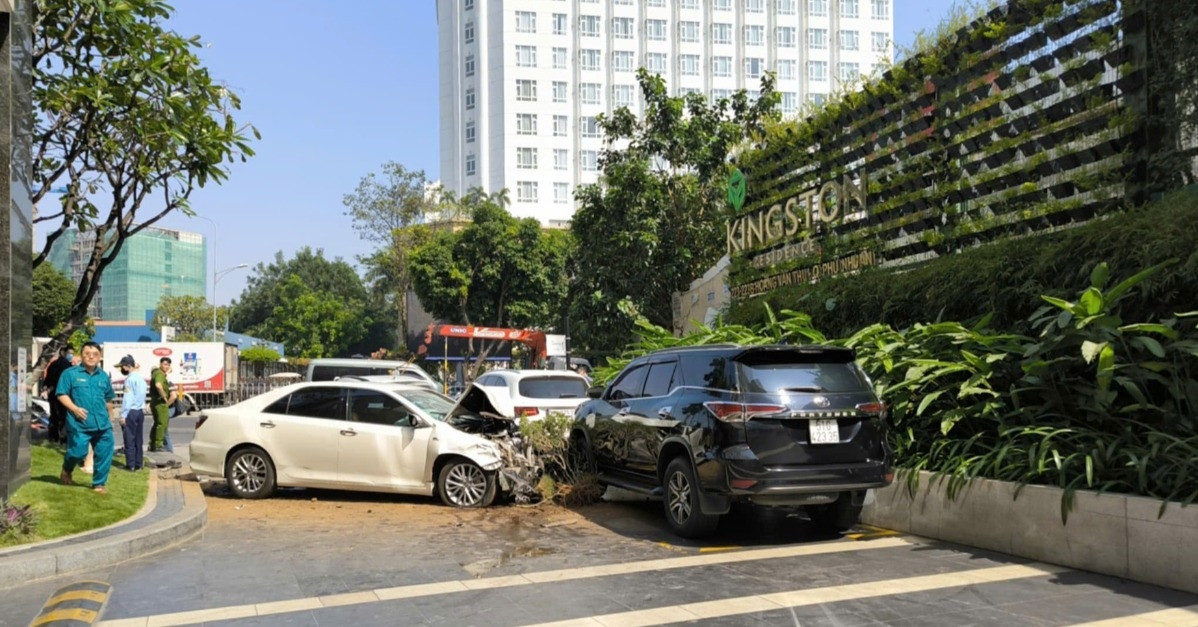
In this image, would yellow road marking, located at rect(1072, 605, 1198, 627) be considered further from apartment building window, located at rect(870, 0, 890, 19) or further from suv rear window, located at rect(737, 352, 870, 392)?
apartment building window, located at rect(870, 0, 890, 19)

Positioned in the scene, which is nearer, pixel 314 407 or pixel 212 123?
pixel 314 407

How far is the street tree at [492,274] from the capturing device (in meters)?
46.0

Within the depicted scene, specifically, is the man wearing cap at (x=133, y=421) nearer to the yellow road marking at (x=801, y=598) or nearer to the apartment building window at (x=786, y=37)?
the yellow road marking at (x=801, y=598)

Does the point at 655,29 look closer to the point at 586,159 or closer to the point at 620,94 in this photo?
the point at 620,94

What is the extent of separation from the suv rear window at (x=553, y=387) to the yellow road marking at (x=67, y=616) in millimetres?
8673

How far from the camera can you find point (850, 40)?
85.3m

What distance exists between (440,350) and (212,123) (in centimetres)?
4257

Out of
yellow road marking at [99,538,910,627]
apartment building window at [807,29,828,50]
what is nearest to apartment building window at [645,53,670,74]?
apartment building window at [807,29,828,50]

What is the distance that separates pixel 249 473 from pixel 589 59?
72.2 m

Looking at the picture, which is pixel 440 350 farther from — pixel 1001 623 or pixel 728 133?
pixel 1001 623

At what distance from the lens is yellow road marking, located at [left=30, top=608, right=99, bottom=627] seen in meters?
5.56

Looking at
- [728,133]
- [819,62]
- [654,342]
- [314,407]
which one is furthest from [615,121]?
[819,62]

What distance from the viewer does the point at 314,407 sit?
1123cm

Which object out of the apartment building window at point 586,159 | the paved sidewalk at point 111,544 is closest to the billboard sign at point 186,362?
the paved sidewalk at point 111,544
